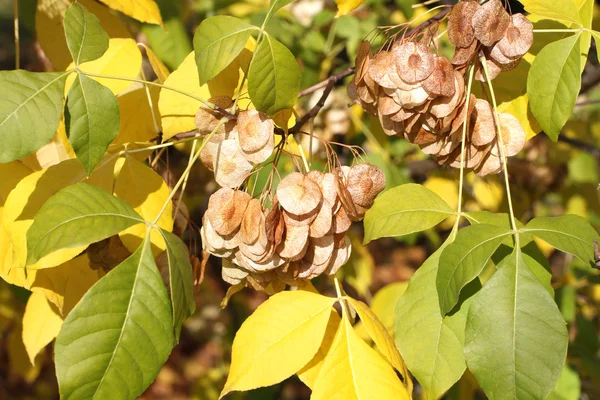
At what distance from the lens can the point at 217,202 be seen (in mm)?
914

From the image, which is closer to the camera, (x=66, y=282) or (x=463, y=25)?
(x=463, y=25)

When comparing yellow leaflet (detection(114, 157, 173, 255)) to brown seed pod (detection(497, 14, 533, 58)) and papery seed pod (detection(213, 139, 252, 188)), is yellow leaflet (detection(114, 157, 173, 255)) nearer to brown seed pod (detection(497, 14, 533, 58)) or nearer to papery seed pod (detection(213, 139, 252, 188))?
papery seed pod (detection(213, 139, 252, 188))

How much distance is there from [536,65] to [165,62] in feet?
3.18

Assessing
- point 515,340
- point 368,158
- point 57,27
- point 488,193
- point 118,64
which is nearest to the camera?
point 515,340

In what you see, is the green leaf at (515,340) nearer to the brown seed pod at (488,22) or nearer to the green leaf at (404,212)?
the green leaf at (404,212)

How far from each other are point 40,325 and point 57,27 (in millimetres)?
591

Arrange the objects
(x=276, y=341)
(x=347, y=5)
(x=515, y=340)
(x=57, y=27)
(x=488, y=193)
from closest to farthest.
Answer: (x=515, y=340) → (x=276, y=341) → (x=347, y=5) → (x=57, y=27) → (x=488, y=193)

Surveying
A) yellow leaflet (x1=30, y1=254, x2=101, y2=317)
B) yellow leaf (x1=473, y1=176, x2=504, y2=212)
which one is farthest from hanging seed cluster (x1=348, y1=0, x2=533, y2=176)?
yellow leaf (x1=473, y1=176, x2=504, y2=212)

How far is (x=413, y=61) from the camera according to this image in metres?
0.90

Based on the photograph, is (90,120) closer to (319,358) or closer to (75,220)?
(75,220)

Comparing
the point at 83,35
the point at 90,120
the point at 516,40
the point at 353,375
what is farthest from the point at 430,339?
the point at 83,35

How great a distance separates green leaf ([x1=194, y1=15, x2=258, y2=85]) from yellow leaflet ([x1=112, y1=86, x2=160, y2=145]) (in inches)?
12.0

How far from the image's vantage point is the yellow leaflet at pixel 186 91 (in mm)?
1065

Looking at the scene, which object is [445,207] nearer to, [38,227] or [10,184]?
[38,227]
